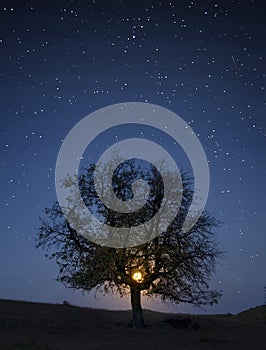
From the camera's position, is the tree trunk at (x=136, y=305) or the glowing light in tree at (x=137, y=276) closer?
the glowing light in tree at (x=137, y=276)

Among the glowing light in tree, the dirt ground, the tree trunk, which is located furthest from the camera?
the tree trunk

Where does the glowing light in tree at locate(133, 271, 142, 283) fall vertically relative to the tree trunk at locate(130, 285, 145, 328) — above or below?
above

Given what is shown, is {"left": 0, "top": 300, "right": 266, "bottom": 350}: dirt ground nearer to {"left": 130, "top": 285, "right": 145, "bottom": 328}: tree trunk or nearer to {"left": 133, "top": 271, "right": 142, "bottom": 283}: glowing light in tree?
{"left": 130, "top": 285, "right": 145, "bottom": 328}: tree trunk

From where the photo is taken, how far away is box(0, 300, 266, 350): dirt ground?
27.1 meters

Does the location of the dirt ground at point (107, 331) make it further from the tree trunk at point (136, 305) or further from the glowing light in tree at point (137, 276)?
the glowing light in tree at point (137, 276)

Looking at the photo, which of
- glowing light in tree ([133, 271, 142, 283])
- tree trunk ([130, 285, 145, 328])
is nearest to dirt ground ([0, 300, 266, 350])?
tree trunk ([130, 285, 145, 328])

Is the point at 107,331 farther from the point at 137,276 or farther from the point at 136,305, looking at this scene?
the point at 137,276

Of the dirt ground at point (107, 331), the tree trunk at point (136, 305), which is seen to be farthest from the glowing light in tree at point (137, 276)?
the dirt ground at point (107, 331)

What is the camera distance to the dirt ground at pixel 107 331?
27109 millimetres

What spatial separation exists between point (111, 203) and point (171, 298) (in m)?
7.98

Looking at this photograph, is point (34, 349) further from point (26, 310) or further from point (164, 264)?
point (26, 310)

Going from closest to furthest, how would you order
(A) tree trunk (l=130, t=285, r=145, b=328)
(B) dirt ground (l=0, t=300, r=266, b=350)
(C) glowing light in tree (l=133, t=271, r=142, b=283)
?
(B) dirt ground (l=0, t=300, r=266, b=350)
(C) glowing light in tree (l=133, t=271, r=142, b=283)
(A) tree trunk (l=130, t=285, r=145, b=328)

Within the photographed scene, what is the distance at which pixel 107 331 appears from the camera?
3170cm

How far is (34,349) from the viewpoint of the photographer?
2452cm
